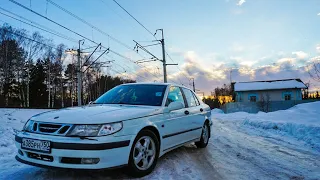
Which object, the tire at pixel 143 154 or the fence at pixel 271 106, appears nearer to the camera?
the tire at pixel 143 154

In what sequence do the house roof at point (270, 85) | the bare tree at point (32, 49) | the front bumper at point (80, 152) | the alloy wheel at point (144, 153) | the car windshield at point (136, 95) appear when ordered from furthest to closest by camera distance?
1. the house roof at point (270, 85)
2. the bare tree at point (32, 49)
3. the car windshield at point (136, 95)
4. the alloy wheel at point (144, 153)
5. the front bumper at point (80, 152)

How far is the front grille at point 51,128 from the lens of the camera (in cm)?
351

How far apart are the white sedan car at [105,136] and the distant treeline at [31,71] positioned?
30352 mm

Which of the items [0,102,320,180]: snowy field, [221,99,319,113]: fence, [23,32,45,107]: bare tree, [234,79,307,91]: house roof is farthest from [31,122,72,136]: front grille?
[234,79,307,91]: house roof

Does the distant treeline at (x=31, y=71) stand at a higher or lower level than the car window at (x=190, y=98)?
higher

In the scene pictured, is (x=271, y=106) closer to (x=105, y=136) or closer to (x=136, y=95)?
(x=136, y=95)

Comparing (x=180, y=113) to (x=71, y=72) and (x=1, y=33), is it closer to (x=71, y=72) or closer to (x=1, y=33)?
(x=1, y=33)

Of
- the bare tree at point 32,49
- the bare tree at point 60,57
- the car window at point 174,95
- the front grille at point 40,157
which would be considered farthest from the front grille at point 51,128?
the bare tree at point 60,57

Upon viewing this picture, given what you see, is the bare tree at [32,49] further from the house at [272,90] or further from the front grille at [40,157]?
the front grille at [40,157]

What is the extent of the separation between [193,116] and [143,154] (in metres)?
2.03

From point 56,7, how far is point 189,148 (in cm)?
1129

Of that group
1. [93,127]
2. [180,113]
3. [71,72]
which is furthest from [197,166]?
[71,72]

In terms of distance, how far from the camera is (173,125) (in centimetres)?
492

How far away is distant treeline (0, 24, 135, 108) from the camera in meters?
38.0
